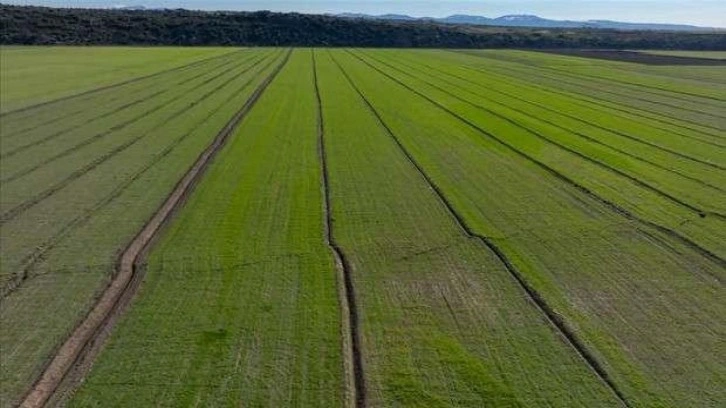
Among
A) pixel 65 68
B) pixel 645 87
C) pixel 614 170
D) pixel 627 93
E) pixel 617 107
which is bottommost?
pixel 645 87

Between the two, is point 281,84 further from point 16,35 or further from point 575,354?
point 16,35

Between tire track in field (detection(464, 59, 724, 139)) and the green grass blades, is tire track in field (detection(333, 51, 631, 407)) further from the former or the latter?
tire track in field (detection(464, 59, 724, 139))

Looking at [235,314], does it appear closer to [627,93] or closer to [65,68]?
[627,93]

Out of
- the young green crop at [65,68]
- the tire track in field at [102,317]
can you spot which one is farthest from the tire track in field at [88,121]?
the tire track in field at [102,317]

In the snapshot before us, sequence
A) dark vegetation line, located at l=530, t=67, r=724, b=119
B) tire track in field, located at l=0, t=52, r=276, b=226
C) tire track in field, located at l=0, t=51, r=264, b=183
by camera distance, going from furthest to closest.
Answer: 1. dark vegetation line, located at l=530, t=67, r=724, b=119
2. tire track in field, located at l=0, t=51, r=264, b=183
3. tire track in field, located at l=0, t=52, r=276, b=226

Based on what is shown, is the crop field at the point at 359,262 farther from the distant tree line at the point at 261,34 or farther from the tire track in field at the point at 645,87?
the distant tree line at the point at 261,34

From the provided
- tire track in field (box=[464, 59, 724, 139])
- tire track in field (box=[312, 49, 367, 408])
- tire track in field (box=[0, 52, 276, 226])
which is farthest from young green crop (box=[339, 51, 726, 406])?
tire track in field (box=[0, 52, 276, 226])

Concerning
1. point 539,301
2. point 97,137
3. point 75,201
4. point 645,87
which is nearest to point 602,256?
point 539,301
